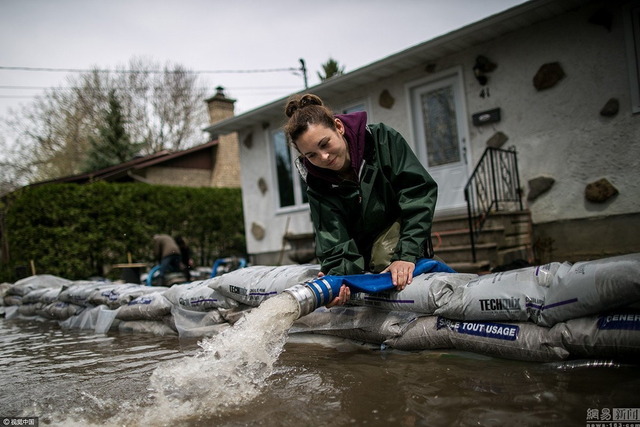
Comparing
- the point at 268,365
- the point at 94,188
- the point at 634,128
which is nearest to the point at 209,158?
the point at 94,188

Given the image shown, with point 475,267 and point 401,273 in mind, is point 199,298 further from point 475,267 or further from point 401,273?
point 475,267

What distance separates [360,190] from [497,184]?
3975mm

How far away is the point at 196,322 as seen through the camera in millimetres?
3441

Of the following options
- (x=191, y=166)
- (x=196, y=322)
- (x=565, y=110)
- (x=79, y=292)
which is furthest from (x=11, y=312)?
(x=191, y=166)

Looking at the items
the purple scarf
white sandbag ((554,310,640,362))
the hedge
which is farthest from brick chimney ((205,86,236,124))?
white sandbag ((554,310,640,362))

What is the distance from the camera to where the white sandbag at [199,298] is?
132 inches

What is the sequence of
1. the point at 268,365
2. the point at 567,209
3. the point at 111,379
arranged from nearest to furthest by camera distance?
the point at 268,365, the point at 111,379, the point at 567,209

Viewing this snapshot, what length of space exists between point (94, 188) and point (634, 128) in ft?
33.5

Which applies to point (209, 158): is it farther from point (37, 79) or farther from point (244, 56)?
point (37, 79)

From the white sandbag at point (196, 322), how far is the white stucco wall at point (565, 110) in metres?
4.27

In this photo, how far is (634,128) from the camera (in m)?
4.78

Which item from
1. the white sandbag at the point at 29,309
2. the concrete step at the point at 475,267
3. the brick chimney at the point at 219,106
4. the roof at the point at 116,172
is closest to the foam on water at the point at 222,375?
the concrete step at the point at 475,267

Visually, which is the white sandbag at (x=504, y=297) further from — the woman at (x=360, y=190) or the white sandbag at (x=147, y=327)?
the white sandbag at (x=147, y=327)

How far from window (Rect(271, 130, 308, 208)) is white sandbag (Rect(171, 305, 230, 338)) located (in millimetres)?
5028
